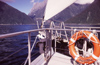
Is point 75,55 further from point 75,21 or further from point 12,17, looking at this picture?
point 12,17

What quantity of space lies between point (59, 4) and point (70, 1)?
58cm

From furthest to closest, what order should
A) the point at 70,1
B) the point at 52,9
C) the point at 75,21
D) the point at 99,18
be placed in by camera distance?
the point at 75,21 → the point at 99,18 → the point at 52,9 → the point at 70,1

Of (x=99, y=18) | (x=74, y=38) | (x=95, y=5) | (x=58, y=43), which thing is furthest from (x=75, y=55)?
(x=95, y=5)

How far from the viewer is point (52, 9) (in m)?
4.85

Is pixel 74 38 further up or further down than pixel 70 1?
further down

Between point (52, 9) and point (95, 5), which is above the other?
point (95, 5)

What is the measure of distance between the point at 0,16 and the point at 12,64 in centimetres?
19098

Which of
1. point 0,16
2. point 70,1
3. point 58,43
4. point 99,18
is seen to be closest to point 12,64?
point 58,43

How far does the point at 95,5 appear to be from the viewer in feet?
555

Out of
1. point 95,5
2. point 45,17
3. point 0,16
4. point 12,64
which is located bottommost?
point 12,64

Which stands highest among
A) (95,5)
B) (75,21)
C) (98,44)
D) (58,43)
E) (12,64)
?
(95,5)

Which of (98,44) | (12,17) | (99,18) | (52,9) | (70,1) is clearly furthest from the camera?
(12,17)

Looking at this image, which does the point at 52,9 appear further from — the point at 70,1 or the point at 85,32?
the point at 85,32

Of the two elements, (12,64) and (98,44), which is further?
(12,64)
